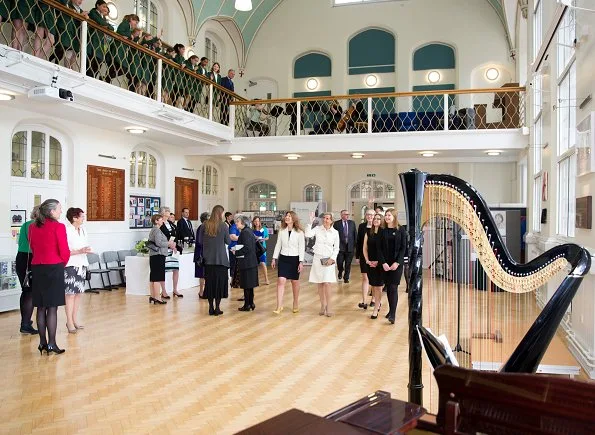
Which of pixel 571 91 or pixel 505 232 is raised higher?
pixel 571 91

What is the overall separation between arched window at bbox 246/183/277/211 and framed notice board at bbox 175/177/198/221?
3.27 meters

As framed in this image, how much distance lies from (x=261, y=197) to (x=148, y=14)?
6.77m

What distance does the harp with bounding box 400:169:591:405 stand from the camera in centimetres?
275

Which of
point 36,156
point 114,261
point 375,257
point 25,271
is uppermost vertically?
point 36,156

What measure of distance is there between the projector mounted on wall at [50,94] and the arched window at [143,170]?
438 cm

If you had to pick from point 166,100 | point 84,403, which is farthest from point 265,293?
point 84,403

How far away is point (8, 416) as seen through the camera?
4.00m

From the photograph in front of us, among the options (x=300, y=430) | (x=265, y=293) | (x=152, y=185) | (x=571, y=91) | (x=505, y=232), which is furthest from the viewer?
(x=152, y=185)

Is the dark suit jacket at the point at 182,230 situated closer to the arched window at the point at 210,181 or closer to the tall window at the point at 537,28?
the arched window at the point at 210,181

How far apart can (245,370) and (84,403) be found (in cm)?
155

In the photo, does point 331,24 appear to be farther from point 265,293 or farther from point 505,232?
point 265,293

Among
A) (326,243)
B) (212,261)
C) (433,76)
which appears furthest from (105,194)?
(433,76)

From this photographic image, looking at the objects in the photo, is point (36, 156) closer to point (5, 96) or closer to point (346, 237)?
point (5, 96)

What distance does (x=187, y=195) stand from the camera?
14109mm
